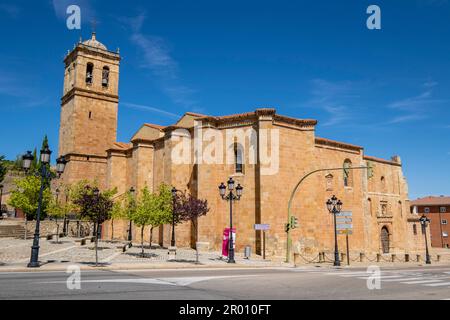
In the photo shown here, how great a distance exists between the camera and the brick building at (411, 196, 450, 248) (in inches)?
2582

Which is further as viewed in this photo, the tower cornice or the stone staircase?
the tower cornice

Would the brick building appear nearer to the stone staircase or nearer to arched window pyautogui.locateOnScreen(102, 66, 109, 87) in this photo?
arched window pyautogui.locateOnScreen(102, 66, 109, 87)

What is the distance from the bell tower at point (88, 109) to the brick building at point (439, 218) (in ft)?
180

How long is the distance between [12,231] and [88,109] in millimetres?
15029

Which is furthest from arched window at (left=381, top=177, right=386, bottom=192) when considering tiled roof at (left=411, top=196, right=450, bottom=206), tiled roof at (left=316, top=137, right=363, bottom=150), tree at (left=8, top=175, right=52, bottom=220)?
tree at (left=8, top=175, right=52, bottom=220)

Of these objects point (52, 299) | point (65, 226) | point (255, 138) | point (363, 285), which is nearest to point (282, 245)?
point (255, 138)

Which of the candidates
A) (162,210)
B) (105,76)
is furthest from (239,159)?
(105,76)

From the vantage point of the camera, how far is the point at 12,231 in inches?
1350

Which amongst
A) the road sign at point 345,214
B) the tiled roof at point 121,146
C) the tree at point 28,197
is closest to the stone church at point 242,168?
the tiled roof at point 121,146

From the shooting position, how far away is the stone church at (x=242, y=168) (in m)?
27.1

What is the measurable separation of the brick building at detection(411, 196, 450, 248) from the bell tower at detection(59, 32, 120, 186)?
55.0 m

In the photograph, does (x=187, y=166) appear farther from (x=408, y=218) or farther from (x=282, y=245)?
(x=408, y=218)

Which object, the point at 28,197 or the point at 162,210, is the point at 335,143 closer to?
the point at 162,210

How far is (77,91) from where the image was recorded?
4038 cm
